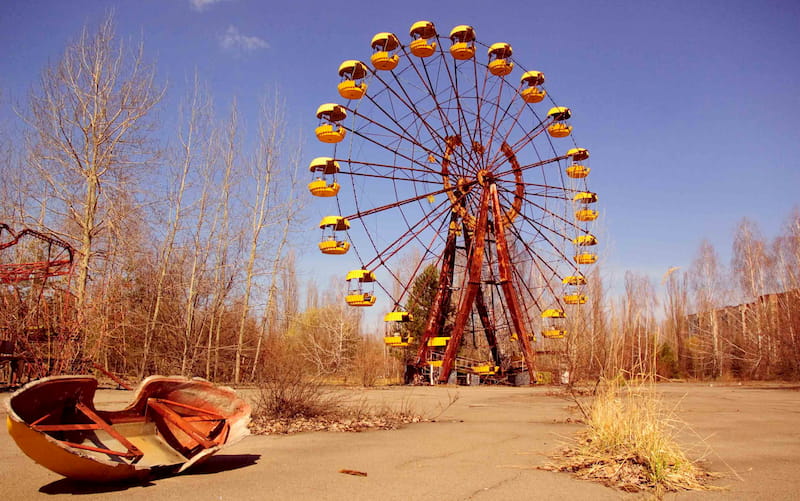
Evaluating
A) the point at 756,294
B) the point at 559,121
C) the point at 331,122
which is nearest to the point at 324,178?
the point at 331,122

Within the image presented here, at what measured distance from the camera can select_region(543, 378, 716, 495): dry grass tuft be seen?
17.6 ft

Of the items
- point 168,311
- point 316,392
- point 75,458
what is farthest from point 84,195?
point 75,458

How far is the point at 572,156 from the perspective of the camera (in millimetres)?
29625

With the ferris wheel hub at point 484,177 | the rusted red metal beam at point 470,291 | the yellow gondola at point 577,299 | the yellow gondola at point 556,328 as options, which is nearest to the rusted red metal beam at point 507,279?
the ferris wheel hub at point 484,177

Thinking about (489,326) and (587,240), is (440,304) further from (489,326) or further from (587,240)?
(587,240)

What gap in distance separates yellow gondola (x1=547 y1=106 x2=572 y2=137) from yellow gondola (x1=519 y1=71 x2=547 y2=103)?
0.98 m

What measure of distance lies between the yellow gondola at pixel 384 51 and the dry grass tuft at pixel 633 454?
21.1 m

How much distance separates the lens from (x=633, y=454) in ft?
19.0

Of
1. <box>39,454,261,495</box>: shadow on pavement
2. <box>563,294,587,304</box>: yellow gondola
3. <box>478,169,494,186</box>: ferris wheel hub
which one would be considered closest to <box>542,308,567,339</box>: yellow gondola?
<box>563,294,587,304</box>: yellow gondola

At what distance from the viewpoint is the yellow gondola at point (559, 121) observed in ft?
96.2

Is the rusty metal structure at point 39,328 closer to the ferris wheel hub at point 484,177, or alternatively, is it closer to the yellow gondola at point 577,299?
the yellow gondola at point 577,299

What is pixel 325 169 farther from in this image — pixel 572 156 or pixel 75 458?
pixel 75 458

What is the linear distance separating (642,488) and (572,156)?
2619 cm

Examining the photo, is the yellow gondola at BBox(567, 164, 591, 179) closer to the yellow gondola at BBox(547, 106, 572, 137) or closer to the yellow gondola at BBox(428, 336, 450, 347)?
the yellow gondola at BBox(547, 106, 572, 137)
